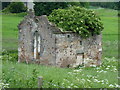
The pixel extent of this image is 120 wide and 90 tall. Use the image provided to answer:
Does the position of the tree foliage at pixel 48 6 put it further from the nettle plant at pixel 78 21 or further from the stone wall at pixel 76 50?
the stone wall at pixel 76 50

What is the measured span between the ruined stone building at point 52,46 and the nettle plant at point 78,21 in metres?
0.43

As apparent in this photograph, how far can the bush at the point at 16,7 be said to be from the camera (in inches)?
2272

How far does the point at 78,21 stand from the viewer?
26.4 m

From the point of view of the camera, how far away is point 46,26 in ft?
84.8

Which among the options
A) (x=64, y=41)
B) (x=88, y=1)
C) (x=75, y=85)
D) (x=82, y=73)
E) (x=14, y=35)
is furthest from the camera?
(x=88, y=1)

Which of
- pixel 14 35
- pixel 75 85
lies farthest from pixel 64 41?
pixel 14 35

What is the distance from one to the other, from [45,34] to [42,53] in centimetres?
135

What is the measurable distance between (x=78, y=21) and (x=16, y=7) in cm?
3450

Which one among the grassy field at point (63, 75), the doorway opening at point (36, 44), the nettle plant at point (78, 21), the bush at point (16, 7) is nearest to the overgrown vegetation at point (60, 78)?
the grassy field at point (63, 75)

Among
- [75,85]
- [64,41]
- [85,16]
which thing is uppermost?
[85,16]

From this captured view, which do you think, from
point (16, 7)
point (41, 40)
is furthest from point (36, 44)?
point (16, 7)

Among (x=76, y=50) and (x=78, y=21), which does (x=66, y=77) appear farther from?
(x=78, y=21)

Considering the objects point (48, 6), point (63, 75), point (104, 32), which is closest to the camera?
point (63, 75)

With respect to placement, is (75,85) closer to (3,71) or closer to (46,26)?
(3,71)
